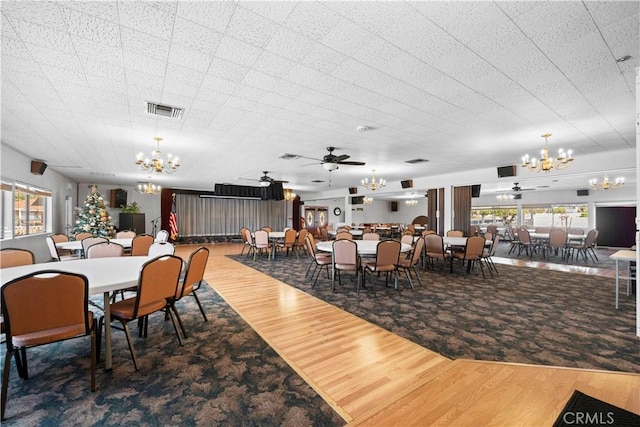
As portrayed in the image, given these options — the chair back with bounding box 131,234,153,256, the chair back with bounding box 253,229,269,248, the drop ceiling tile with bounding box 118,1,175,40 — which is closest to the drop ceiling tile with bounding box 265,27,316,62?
the drop ceiling tile with bounding box 118,1,175,40

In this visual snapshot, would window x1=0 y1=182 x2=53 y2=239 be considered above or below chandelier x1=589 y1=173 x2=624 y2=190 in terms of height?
below

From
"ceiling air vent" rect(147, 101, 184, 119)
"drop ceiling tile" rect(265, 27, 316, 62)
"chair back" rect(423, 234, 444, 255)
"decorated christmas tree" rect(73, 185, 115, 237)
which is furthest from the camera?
"decorated christmas tree" rect(73, 185, 115, 237)

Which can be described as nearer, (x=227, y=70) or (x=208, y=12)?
(x=208, y=12)

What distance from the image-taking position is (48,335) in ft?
6.20

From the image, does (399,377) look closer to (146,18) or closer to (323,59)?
(323,59)

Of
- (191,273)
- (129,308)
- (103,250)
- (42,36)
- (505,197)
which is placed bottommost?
(129,308)

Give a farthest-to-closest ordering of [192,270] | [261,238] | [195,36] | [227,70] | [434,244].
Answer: [261,238] < [434,244] < [192,270] < [227,70] < [195,36]

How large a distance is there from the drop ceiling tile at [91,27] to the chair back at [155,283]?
1.85m

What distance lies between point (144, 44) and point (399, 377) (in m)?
3.47

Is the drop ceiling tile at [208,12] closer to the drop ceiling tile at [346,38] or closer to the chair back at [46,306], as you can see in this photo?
the drop ceiling tile at [346,38]

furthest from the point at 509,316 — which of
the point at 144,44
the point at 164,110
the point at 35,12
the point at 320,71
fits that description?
the point at 35,12

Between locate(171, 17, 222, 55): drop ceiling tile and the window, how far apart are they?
6223 millimetres

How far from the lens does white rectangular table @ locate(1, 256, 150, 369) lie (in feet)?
7.06

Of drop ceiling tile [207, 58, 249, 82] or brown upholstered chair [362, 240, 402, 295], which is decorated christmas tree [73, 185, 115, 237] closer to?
drop ceiling tile [207, 58, 249, 82]
